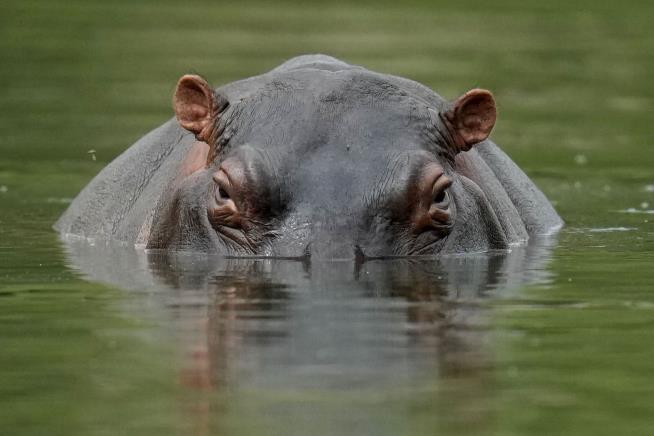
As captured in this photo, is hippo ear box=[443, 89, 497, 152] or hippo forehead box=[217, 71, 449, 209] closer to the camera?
hippo forehead box=[217, 71, 449, 209]

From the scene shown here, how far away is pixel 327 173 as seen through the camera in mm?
10648

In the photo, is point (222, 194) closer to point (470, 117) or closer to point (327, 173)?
point (327, 173)

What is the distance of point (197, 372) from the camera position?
7.55 metres

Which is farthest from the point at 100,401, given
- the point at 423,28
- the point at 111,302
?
the point at 423,28

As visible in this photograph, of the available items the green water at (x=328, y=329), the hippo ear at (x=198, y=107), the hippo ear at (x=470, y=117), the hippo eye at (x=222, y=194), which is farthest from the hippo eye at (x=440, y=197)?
the hippo ear at (x=198, y=107)

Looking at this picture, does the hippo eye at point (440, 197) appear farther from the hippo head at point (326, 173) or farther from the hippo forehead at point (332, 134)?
the hippo forehead at point (332, 134)

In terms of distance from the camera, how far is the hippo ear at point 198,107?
1147cm

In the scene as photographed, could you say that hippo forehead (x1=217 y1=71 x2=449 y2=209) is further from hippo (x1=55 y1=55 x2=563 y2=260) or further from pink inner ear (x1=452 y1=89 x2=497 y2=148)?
pink inner ear (x1=452 y1=89 x2=497 y2=148)

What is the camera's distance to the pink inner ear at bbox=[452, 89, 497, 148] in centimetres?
1150

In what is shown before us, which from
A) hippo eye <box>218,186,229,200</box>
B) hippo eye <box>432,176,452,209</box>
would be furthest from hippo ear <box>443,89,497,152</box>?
hippo eye <box>218,186,229,200</box>

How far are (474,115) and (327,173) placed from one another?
1.33 m

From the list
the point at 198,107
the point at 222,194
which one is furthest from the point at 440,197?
the point at 198,107

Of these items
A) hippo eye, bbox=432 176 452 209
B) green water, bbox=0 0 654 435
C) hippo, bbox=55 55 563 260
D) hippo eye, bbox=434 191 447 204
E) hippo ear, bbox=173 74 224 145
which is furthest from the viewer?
hippo ear, bbox=173 74 224 145

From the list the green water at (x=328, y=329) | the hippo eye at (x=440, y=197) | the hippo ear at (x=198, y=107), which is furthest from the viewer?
the hippo ear at (x=198, y=107)
